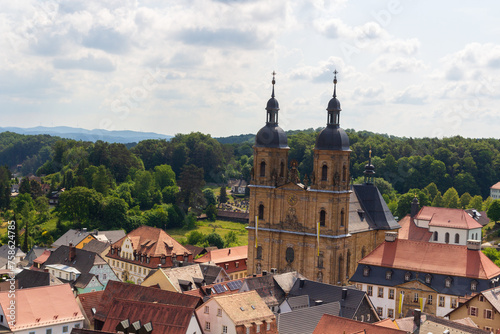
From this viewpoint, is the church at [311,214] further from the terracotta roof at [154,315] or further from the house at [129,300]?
the terracotta roof at [154,315]

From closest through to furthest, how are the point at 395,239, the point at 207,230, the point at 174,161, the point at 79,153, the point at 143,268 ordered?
the point at 395,239, the point at 143,268, the point at 207,230, the point at 79,153, the point at 174,161

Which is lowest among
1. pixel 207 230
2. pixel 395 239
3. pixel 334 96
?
pixel 207 230

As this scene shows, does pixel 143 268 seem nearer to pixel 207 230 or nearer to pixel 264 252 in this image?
pixel 264 252

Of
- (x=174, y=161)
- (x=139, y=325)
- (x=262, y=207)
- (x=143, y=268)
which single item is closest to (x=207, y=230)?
(x=143, y=268)

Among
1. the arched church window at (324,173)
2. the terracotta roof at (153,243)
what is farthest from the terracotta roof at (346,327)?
the terracotta roof at (153,243)

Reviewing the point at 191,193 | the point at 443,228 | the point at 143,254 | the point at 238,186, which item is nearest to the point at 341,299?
the point at 143,254

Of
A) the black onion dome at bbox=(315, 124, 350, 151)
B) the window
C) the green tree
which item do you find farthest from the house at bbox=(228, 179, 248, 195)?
the black onion dome at bbox=(315, 124, 350, 151)
